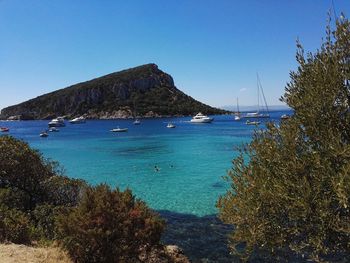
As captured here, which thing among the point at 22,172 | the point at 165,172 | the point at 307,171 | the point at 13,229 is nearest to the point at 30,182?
the point at 22,172

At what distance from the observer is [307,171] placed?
31.8 feet

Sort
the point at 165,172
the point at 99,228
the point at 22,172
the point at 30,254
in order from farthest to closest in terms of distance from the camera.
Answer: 1. the point at 165,172
2. the point at 22,172
3. the point at 30,254
4. the point at 99,228

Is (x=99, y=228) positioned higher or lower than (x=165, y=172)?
higher

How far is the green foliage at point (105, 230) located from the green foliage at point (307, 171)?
9.49 feet

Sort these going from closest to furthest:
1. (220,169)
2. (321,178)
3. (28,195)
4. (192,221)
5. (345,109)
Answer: (321,178) → (345,109) → (28,195) → (192,221) → (220,169)

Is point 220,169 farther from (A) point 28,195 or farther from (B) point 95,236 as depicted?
(B) point 95,236

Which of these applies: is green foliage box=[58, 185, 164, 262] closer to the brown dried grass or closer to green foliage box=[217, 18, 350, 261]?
the brown dried grass

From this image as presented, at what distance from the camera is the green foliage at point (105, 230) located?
11.6 metres

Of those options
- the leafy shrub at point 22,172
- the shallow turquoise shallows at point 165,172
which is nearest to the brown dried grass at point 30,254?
the leafy shrub at point 22,172

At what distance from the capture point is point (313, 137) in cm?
1008

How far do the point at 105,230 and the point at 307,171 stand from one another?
6254mm

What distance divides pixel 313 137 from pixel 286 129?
2.82 ft

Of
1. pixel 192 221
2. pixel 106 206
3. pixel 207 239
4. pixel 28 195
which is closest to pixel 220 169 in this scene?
pixel 192 221

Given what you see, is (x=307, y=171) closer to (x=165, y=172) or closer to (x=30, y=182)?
(x=30, y=182)
